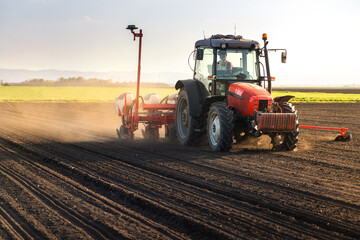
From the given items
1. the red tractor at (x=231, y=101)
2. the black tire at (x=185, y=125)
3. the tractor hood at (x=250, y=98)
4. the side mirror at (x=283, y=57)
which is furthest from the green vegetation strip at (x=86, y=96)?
the side mirror at (x=283, y=57)

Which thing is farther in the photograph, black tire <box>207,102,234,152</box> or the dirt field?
black tire <box>207,102,234,152</box>

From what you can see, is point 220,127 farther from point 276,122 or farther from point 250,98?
point 276,122

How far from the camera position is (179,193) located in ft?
20.8

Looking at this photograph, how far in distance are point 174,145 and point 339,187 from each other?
17.7ft

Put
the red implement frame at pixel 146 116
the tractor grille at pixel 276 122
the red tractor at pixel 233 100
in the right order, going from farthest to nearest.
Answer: the red implement frame at pixel 146 116, the red tractor at pixel 233 100, the tractor grille at pixel 276 122

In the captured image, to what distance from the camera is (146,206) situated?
5781mm

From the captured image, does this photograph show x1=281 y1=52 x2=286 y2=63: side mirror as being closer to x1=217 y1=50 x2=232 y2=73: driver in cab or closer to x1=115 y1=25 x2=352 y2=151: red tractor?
x1=115 y1=25 x2=352 y2=151: red tractor

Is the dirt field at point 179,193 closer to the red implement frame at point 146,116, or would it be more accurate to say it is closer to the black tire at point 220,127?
the black tire at point 220,127

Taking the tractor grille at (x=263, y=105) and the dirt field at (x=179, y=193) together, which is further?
the tractor grille at (x=263, y=105)

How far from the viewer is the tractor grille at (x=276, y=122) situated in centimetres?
934

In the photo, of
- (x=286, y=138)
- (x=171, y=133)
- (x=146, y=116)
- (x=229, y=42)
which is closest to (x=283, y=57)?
(x=229, y=42)

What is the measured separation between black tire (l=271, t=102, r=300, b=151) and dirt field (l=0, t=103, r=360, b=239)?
13.2 inches

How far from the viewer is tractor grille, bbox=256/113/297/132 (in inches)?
368

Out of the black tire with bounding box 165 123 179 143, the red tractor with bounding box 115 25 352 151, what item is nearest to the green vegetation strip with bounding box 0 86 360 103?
the black tire with bounding box 165 123 179 143
